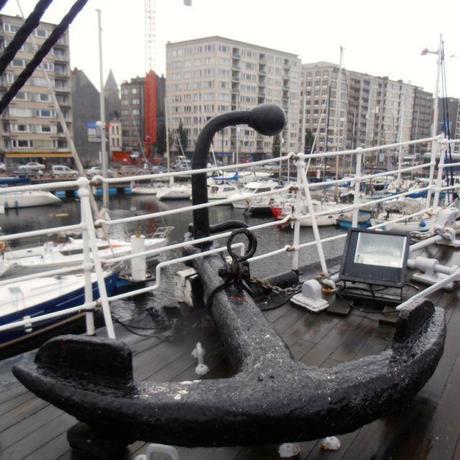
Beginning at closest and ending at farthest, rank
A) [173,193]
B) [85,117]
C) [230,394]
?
[230,394] < [173,193] < [85,117]

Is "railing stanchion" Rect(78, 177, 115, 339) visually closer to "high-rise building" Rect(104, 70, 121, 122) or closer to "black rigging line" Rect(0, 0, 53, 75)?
"black rigging line" Rect(0, 0, 53, 75)

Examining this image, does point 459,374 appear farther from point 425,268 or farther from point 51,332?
point 51,332

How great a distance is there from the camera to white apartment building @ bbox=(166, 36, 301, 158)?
79062 mm

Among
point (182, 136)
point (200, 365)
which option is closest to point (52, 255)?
point (200, 365)

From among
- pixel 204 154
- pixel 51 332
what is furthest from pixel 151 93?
pixel 204 154

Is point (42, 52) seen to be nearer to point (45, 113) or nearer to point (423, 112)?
point (45, 113)

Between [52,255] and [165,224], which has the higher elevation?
[52,255]

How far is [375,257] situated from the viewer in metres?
3.55

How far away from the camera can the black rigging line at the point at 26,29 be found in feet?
5.43

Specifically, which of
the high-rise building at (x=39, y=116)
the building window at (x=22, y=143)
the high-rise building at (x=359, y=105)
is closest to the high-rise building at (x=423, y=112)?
the high-rise building at (x=359, y=105)

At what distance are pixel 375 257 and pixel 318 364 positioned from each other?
1.32 metres

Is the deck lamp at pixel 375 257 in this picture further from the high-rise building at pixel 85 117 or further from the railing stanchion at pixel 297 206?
the high-rise building at pixel 85 117

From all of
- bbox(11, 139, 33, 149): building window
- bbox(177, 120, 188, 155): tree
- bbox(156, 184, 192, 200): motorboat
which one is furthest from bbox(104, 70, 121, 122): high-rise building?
bbox(156, 184, 192, 200): motorboat

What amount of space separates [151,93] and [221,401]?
8237 cm
